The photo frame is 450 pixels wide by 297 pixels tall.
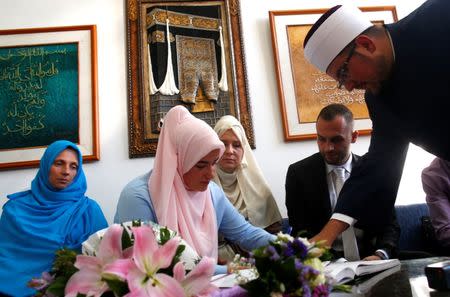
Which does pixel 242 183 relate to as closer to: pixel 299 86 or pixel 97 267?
pixel 299 86

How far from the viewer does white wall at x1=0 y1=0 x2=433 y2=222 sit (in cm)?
246

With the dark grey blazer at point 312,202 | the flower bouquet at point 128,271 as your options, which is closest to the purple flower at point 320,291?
the flower bouquet at point 128,271

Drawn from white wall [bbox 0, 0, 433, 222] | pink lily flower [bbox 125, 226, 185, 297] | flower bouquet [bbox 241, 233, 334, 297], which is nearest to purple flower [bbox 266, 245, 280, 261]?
flower bouquet [bbox 241, 233, 334, 297]

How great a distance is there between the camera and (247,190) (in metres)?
2.18

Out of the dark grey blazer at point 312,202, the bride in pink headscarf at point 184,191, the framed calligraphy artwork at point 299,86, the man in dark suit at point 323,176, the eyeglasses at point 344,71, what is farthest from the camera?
the framed calligraphy artwork at point 299,86

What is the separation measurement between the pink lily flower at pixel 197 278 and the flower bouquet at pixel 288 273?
0.05 metres

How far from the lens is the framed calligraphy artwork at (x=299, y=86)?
263 centimetres

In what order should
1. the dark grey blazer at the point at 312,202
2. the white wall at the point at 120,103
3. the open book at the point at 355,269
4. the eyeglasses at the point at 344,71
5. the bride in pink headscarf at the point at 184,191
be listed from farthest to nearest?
the white wall at the point at 120,103, the dark grey blazer at the point at 312,202, the bride in pink headscarf at the point at 184,191, the eyeglasses at the point at 344,71, the open book at the point at 355,269

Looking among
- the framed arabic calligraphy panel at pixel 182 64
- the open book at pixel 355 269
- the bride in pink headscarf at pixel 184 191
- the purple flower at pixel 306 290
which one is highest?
the framed arabic calligraphy panel at pixel 182 64

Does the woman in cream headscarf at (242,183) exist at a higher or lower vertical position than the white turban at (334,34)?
lower

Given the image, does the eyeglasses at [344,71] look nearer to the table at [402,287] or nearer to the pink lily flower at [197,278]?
the table at [402,287]

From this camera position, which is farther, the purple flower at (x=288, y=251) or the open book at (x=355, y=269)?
the open book at (x=355, y=269)

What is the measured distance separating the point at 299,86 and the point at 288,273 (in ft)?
7.64

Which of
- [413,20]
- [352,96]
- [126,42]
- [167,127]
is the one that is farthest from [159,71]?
[413,20]
